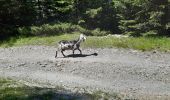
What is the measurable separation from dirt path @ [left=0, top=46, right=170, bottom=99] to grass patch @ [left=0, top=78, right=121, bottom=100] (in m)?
1.07

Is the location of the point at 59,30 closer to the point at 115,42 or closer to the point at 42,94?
the point at 115,42

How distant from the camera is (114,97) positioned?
19.1 m

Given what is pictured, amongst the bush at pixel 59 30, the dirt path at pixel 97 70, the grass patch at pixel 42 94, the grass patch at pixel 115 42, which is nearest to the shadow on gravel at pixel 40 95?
the grass patch at pixel 42 94

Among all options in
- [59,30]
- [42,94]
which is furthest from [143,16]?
[42,94]

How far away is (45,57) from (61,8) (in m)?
9.24

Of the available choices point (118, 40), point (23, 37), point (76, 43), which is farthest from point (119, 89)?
point (23, 37)

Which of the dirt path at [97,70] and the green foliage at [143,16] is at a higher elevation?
the green foliage at [143,16]

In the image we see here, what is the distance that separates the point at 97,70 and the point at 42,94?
18.3ft

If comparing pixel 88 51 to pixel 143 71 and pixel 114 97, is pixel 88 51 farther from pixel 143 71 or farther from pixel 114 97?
pixel 114 97

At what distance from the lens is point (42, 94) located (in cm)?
1909

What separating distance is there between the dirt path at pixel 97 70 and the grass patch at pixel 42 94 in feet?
3.52

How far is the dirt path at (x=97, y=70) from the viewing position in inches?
832

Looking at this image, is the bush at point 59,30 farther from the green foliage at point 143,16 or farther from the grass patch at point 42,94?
the grass patch at point 42,94

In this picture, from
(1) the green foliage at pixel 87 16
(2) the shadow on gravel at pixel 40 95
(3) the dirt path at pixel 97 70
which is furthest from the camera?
(1) the green foliage at pixel 87 16
